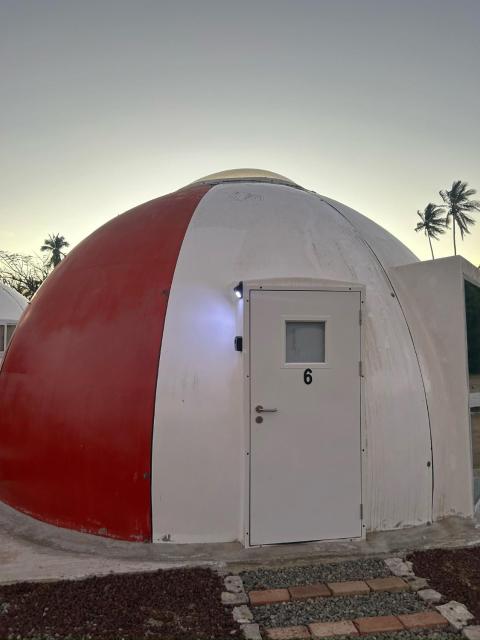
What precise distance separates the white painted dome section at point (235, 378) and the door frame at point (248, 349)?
58 millimetres

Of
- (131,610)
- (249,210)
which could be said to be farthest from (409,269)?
(131,610)

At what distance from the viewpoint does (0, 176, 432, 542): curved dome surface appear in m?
3.78

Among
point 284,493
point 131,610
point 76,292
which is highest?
point 76,292

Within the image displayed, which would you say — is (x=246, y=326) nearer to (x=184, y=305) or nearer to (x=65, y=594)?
(x=184, y=305)

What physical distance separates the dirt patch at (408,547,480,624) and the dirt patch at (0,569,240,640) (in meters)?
1.39

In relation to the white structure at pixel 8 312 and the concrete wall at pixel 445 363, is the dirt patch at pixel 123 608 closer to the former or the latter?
the concrete wall at pixel 445 363

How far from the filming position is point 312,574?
3.28 m

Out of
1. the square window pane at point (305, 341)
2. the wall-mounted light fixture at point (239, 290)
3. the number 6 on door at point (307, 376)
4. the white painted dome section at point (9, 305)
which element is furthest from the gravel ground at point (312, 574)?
the white painted dome section at point (9, 305)

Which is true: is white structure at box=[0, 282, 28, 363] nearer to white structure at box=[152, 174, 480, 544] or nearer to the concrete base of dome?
the concrete base of dome

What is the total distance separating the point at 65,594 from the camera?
3012 mm

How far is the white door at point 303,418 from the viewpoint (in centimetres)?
376

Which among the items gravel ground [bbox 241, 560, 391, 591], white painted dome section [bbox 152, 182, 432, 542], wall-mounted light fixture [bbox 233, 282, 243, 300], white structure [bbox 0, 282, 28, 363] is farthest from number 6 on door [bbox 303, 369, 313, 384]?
white structure [bbox 0, 282, 28, 363]

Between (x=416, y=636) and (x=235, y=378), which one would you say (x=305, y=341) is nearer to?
(x=235, y=378)

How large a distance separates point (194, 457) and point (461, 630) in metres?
2.03
